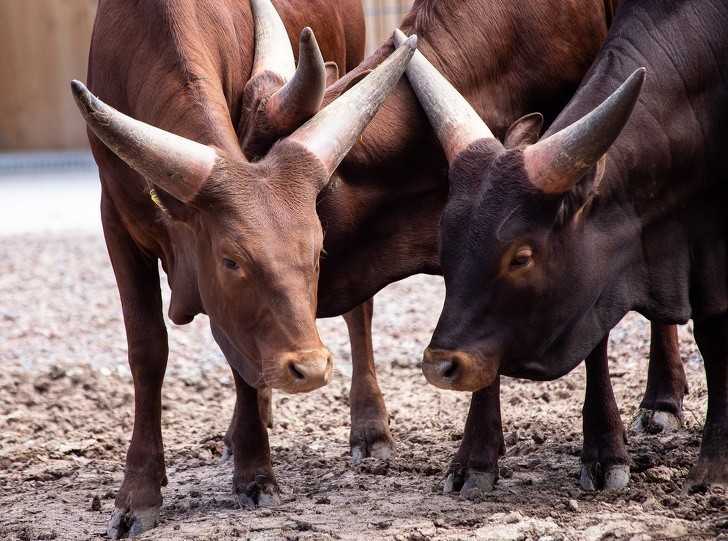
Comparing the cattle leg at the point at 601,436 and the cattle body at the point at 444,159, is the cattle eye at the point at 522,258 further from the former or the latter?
the cattle leg at the point at 601,436

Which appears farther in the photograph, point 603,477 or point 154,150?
point 603,477

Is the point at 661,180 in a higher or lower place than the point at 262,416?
higher

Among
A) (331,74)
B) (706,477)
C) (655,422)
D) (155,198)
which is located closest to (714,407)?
(706,477)

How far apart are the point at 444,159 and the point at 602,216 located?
0.81 meters

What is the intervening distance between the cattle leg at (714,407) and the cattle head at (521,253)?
2.06ft

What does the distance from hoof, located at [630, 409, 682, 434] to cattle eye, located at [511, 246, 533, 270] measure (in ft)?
5.67

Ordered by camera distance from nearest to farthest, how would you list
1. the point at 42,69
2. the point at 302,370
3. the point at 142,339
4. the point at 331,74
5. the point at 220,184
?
the point at 302,370, the point at 220,184, the point at 142,339, the point at 331,74, the point at 42,69

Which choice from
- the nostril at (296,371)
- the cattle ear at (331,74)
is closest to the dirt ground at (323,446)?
the nostril at (296,371)

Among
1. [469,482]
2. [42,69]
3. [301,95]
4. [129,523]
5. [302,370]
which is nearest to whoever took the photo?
[302,370]

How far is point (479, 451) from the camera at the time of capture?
502 cm

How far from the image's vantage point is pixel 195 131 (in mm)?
4555

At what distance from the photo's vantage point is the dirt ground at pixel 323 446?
14.8ft

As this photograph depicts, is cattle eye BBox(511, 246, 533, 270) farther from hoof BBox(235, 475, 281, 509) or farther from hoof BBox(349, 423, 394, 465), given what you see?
hoof BBox(349, 423, 394, 465)

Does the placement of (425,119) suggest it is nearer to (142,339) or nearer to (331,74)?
(331,74)
